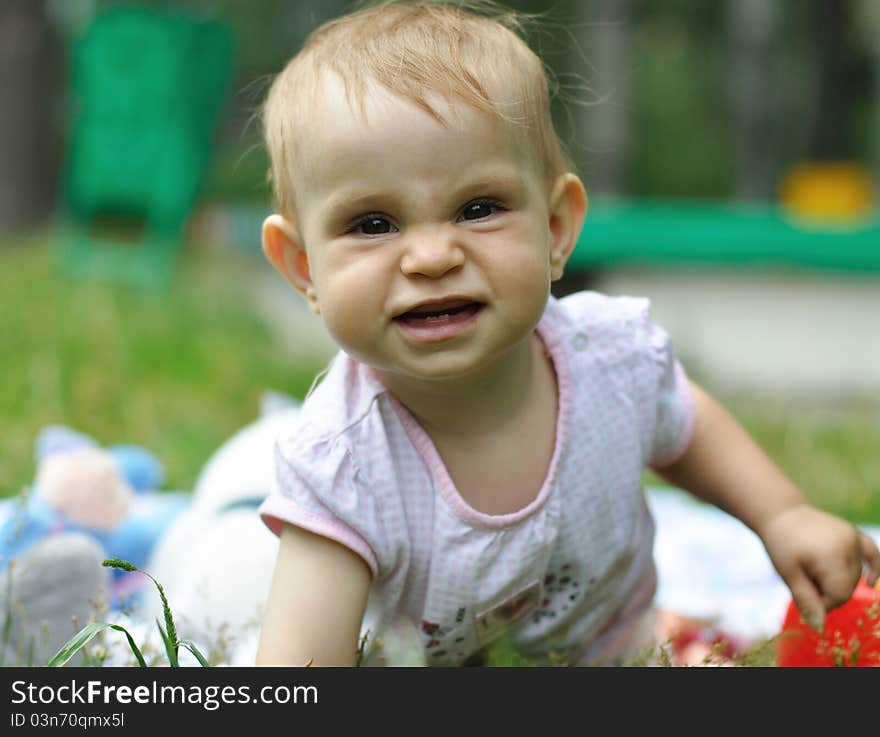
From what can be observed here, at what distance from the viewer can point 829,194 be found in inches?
291

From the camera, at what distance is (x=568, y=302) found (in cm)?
169

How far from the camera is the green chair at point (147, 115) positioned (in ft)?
21.0

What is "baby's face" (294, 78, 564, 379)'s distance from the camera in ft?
4.26

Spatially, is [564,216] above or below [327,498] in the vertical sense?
above

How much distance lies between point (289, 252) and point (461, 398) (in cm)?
29

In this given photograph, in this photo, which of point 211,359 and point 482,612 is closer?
point 482,612

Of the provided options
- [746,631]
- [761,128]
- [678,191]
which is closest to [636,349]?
[746,631]

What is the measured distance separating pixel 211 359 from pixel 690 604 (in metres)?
2.31

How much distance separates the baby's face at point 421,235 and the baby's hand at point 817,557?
0.49 metres

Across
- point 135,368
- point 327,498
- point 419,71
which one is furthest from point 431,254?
point 135,368

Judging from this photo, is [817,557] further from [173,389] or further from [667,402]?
[173,389]

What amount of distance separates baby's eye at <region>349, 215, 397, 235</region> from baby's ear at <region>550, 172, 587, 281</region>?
0.24 meters

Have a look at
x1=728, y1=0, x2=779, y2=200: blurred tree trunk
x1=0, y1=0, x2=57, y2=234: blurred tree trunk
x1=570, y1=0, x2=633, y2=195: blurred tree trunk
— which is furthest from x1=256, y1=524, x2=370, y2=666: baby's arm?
x1=0, y1=0, x2=57, y2=234: blurred tree trunk
